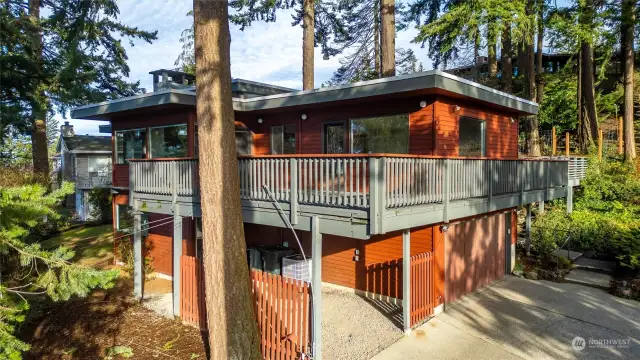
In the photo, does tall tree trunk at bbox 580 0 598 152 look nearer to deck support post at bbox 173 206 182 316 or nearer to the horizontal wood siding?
the horizontal wood siding

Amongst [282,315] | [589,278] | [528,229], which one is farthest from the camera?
[528,229]

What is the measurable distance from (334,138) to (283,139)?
2.13 meters

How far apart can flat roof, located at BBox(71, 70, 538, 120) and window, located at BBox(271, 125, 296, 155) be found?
3.99 ft

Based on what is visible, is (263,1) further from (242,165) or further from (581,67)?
(581,67)

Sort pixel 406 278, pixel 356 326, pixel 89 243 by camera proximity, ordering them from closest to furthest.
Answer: pixel 406 278
pixel 356 326
pixel 89 243

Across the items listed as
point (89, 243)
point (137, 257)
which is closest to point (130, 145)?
point (137, 257)

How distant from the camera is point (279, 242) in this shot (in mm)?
11797

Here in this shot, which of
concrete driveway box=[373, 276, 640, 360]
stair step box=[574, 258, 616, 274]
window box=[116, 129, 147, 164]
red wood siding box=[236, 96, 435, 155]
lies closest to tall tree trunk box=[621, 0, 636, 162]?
stair step box=[574, 258, 616, 274]

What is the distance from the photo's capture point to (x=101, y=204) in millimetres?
22297

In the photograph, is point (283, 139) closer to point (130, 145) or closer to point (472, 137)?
point (130, 145)

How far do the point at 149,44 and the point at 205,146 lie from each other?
57.9 feet

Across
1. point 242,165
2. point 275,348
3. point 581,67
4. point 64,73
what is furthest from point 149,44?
point 581,67

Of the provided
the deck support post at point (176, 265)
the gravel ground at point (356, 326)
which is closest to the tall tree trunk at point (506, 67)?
the gravel ground at point (356, 326)

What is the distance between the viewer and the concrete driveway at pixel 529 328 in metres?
7.26
